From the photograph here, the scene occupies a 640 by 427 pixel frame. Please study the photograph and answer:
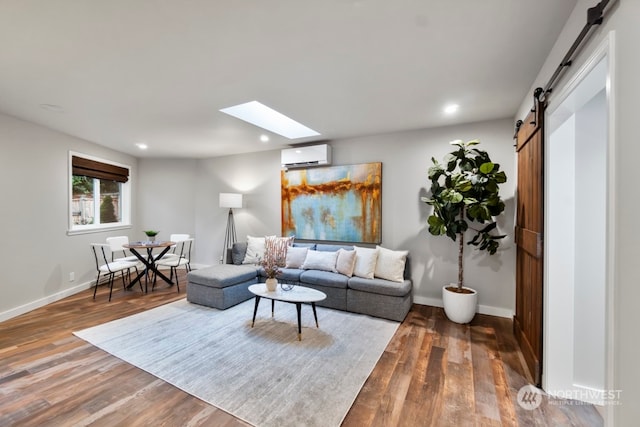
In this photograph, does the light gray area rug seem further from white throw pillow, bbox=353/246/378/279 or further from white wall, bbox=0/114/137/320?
white wall, bbox=0/114/137/320

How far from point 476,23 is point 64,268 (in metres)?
5.88

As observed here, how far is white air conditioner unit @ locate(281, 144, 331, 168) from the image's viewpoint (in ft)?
14.7

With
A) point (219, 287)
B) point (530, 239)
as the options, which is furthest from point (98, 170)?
point (530, 239)

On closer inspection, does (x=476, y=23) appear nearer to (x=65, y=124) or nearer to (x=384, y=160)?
(x=384, y=160)

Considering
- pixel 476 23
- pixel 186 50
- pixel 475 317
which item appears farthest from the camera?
pixel 475 317

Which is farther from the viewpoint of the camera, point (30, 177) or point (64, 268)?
point (64, 268)

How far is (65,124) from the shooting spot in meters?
3.73

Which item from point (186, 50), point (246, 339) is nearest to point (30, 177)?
point (186, 50)

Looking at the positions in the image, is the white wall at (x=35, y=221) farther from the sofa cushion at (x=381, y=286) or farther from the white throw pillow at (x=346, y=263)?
the sofa cushion at (x=381, y=286)

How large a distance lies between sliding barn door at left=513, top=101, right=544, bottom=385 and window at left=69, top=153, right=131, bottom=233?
239 inches

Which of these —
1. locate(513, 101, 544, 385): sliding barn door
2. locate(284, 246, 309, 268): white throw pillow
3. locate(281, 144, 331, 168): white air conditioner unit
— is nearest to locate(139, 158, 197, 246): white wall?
locate(281, 144, 331, 168): white air conditioner unit

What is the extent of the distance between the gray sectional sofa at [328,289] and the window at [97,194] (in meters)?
2.49

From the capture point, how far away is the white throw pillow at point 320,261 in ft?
13.2

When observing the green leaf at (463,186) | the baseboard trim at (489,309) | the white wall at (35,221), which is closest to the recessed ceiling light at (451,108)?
the green leaf at (463,186)
